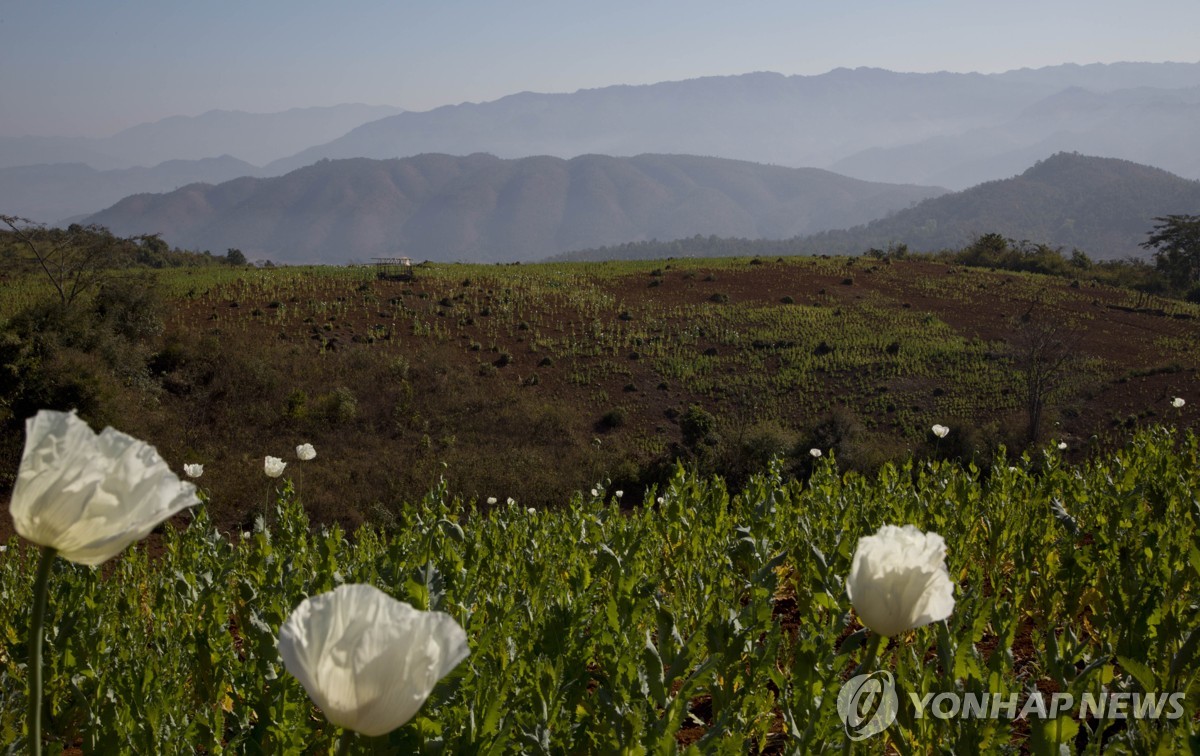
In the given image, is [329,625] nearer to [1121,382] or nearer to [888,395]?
[888,395]

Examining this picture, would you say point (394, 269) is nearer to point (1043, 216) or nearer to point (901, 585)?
point (901, 585)

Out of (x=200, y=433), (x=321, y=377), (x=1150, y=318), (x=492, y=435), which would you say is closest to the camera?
(x=200, y=433)

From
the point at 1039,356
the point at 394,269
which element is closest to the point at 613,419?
the point at 1039,356

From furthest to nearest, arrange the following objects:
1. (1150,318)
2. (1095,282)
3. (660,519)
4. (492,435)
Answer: (1095,282), (1150,318), (492,435), (660,519)

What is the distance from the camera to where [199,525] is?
4469 millimetres

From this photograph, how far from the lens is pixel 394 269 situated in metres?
40.2

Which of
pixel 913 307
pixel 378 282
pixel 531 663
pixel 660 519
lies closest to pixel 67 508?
pixel 531 663

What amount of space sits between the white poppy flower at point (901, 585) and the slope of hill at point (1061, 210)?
5621 inches

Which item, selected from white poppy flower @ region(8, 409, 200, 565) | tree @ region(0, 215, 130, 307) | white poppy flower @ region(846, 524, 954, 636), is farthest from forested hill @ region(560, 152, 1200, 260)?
white poppy flower @ region(8, 409, 200, 565)

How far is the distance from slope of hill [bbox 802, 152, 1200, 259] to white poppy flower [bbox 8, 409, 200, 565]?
471 feet

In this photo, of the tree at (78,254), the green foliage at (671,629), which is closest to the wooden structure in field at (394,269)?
the tree at (78,254)

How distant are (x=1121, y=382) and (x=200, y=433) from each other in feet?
90.0

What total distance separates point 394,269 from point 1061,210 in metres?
153

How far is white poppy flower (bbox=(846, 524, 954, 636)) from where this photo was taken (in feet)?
5.06
